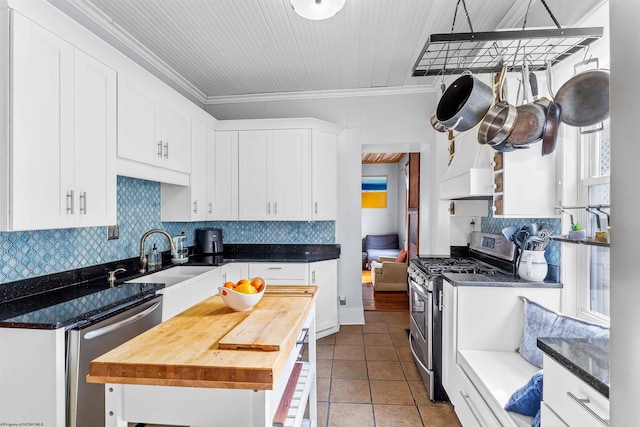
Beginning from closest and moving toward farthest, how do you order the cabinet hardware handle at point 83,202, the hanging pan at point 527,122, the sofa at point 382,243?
1. the hanging pan at point 527,122
2. the cabinet hardware handle at point 83,202
3. the sofa at point 382,243

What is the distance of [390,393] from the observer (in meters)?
2.50

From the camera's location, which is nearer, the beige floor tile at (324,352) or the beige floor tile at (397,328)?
the beige floor tile at (324,352)

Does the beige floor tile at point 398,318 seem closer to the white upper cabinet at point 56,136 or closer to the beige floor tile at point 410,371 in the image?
the beige floor tile at point 410,371

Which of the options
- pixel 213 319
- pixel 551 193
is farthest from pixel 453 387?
pixel 213 319

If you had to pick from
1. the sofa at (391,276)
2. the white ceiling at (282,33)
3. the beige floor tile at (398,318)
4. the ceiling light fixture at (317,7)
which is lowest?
the beige floor tile at (398,318)

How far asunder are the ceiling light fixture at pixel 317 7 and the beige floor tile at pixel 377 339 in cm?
293

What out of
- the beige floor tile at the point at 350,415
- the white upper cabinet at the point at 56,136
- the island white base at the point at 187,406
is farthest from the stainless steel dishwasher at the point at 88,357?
the beige floor tile at the point at 350,415

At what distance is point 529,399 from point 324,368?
176 cm

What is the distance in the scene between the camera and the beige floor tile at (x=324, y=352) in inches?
122

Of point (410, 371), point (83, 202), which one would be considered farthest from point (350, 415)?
point (83, 202)

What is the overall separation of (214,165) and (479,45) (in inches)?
111

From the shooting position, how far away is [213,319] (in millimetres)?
1396

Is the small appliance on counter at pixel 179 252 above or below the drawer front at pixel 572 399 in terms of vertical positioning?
above

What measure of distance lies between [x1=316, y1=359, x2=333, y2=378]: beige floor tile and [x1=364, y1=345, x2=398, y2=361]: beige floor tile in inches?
15.0
